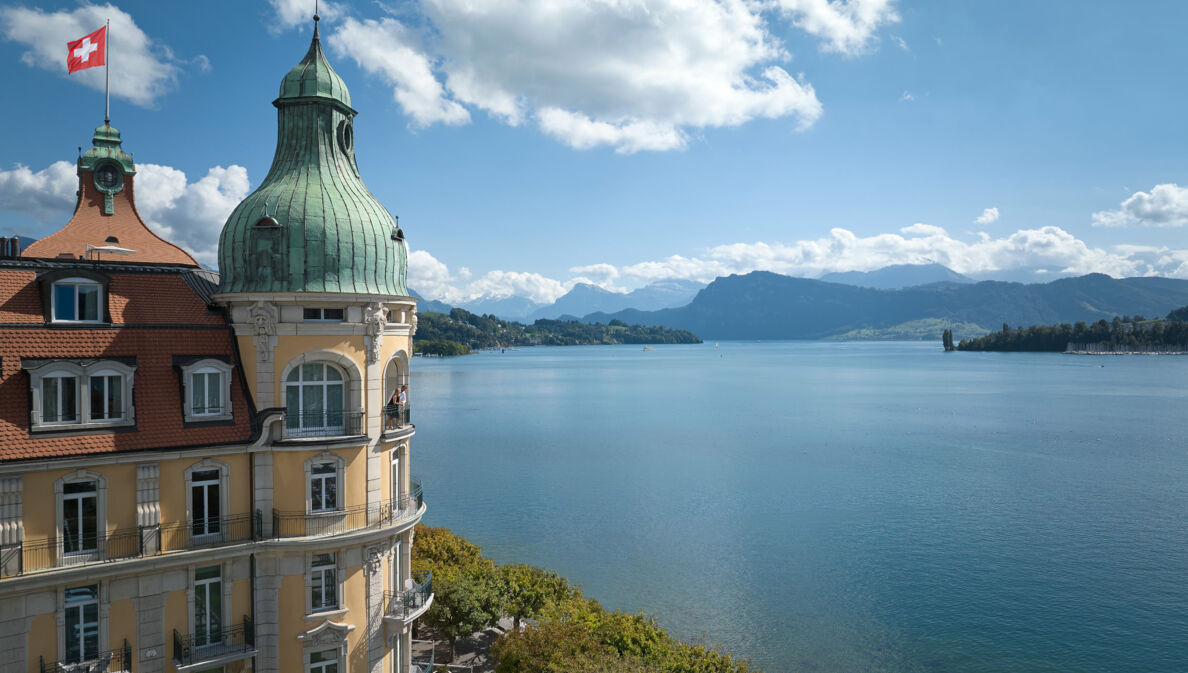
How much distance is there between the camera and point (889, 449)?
97500 millimetres

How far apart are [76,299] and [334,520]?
10.8 m

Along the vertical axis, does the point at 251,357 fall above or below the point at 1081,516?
above

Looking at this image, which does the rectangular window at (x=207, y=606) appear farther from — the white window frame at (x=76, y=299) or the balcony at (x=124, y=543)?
the white window frame at (x=76, y=299)

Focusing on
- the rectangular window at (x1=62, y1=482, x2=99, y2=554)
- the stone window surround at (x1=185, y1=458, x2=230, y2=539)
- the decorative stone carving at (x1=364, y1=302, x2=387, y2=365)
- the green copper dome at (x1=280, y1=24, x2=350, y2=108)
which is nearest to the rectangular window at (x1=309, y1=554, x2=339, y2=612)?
the stone window surround at (x1=185, y1=458, x2=230, y2=539)

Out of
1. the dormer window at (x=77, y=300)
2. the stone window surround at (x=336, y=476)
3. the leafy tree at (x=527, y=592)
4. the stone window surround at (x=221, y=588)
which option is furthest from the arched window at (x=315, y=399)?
Result: the leafy tree at (x=527, y=592)

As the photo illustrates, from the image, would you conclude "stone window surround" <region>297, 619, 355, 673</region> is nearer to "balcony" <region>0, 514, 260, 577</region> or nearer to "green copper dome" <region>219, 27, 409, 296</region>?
"balcony" <region>0, 514, 260, 577</region>

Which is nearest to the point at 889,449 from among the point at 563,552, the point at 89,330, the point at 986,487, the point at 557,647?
the point at 986,487

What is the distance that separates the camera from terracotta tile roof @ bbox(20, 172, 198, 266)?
116 ft

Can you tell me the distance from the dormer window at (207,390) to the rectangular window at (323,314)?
10.1ft

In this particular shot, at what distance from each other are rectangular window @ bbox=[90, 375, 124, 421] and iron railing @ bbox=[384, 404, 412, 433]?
848 cm

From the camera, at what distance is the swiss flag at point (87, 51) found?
28.4m

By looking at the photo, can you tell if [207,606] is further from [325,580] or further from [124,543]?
[325,580]

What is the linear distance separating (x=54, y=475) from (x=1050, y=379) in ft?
748

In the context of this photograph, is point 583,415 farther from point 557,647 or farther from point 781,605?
point 557,647
